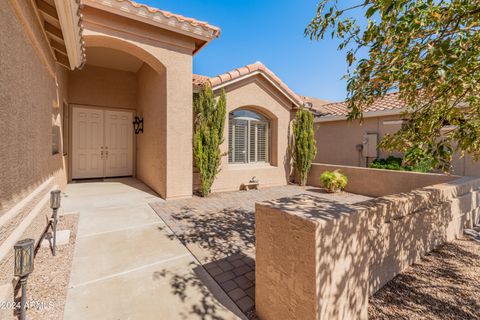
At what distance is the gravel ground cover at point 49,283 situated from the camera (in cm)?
242

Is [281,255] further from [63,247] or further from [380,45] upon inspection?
[63,247]

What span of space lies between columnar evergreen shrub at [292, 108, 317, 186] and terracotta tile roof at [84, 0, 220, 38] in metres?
5.38

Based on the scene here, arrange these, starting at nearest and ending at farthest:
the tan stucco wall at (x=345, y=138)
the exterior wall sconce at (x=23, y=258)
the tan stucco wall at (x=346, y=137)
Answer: the exterior wall sconce at (x=23, y=258) → the tan stucco wall at (x=346, y=137) → the tan stucco wall at (x=345, y=138)

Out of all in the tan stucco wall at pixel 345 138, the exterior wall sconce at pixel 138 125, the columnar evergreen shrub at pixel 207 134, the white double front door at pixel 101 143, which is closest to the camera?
the columnar evergreen shrub at pixel 207 134

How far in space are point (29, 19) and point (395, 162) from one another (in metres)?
12.2

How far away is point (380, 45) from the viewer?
9.25 ft

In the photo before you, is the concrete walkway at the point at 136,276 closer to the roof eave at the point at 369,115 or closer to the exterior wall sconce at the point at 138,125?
the exterior wall sconce at the point at 138,125

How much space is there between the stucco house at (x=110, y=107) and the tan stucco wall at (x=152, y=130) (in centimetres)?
5

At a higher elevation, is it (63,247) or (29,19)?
(29,19)

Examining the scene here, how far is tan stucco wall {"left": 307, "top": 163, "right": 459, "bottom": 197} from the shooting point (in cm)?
725

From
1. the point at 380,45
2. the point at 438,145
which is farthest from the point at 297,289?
the point at 380,45

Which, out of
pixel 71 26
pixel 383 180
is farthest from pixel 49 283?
pixel 383 180

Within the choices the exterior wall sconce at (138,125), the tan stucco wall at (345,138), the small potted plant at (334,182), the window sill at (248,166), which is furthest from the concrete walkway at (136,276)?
the tan stucco wall at (345,138)

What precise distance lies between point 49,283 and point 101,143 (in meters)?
8.60
